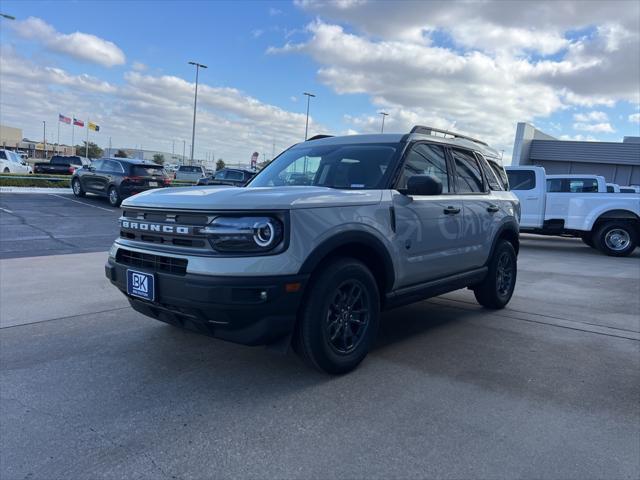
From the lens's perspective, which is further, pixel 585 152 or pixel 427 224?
pixel 585 152

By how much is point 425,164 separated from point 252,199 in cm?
205


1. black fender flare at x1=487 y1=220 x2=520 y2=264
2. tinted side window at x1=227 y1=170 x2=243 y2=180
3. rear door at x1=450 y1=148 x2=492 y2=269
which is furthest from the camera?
tinted side window at x1=227 y1=170 x2=243 y2=180

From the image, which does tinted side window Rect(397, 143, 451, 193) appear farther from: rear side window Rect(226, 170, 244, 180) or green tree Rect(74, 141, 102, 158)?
green tree Rect(74, 141, 102, 158)

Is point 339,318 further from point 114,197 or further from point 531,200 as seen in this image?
point 114,197

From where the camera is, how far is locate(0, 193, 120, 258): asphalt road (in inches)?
368

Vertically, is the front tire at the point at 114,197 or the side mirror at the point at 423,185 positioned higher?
the side mirror at the point at 423,185

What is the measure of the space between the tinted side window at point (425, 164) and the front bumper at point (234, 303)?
1561 millimetres

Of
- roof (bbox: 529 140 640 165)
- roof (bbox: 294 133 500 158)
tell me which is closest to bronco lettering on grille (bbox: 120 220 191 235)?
roof (bbox: 294 133 500 158)

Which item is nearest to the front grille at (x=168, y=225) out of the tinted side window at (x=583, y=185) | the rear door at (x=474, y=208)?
the rear door at (x=474, y=208)

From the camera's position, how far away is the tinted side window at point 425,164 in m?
4.34

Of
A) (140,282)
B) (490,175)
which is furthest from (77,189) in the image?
(140,282)

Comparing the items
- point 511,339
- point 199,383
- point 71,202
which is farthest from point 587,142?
point 199,383

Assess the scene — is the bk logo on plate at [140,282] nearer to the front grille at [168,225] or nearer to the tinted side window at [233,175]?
the front grille at [168,225]

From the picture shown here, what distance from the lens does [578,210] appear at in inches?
500
